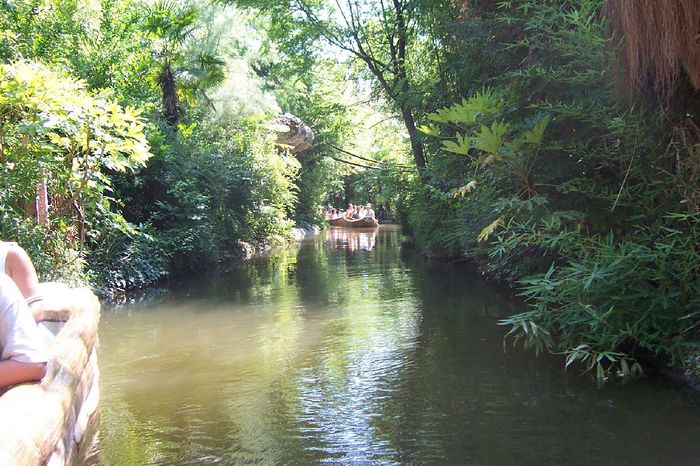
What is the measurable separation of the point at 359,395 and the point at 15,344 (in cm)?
320

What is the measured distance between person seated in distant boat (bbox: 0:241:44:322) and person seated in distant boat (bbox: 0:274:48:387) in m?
0.63

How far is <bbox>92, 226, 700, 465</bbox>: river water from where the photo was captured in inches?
179

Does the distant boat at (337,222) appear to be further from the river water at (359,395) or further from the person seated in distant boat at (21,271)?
the person seated in distant boat at (21,271)

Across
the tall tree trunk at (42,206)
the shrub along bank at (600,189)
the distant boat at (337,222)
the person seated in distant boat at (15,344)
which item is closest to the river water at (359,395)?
the shrub along bank at (600,189)

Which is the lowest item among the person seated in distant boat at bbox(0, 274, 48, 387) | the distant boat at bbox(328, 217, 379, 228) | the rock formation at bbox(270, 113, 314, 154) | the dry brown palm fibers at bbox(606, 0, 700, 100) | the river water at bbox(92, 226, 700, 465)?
the river water at bbox(92, 226, 700, 465)

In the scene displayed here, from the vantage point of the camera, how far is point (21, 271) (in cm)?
412

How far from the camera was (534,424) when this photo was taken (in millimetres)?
4938

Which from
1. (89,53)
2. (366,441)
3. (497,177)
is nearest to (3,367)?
(366,441)

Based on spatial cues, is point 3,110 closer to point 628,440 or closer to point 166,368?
point 166,368

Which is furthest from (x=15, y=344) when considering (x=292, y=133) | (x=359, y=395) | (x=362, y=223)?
(x=362, y=223)

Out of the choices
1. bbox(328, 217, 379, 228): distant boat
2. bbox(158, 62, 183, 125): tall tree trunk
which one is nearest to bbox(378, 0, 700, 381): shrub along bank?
bbox(158, 62, 183, 125): tall tree trunk

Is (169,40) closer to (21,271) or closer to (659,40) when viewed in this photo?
(21,271)

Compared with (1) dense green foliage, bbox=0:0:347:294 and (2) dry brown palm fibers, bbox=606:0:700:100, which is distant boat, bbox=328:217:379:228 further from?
(2) dry brown palm fibers, bbox=606:0:700:100

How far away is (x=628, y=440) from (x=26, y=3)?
48.9ft
